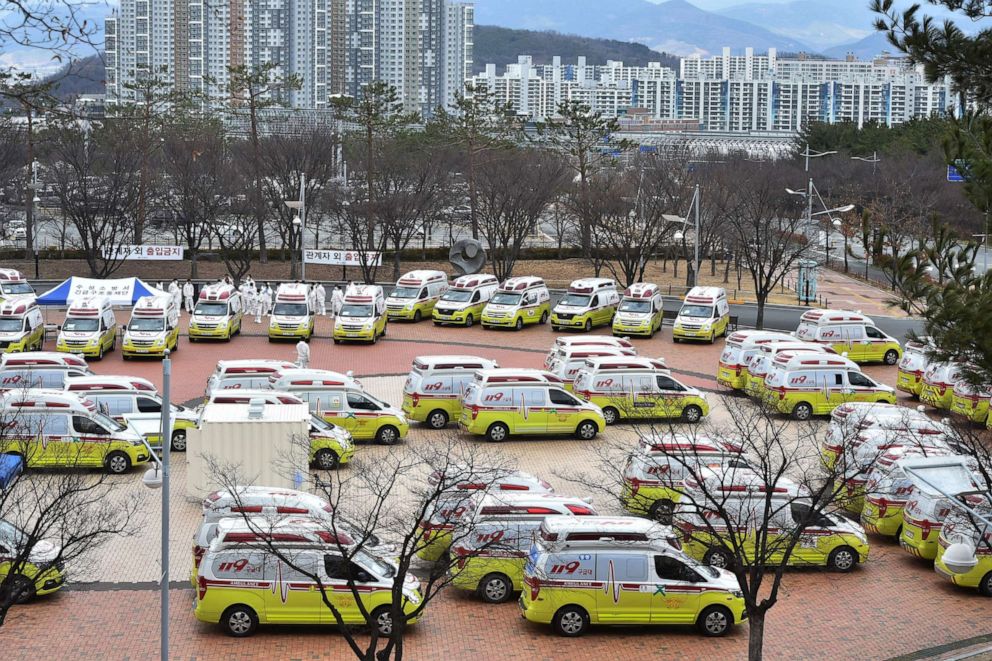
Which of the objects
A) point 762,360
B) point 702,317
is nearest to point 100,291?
point 702,317

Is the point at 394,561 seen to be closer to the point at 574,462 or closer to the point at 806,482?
the point at 806,482

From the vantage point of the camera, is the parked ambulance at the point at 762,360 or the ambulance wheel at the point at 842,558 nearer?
the ambulance wheel at the point at 842,558

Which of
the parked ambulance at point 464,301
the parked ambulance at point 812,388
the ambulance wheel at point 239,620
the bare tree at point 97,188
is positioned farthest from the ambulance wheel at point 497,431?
the bare tree at point 97,188

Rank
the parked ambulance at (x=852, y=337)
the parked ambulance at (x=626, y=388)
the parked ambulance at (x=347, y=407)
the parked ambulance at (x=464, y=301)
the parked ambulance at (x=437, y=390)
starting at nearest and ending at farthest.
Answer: the parked ambulance at (x=347, y=407) → the parked ambulance at (x=437, y=390) → the parked ambulance at (x=626, y=388) → the parked ambulance at (x=852, y=337) → the parked ambulance at (x=464, y=301)

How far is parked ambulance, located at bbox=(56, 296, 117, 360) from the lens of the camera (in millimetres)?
37531

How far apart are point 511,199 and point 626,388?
27.6 m

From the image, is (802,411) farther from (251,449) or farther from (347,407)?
(251,449)

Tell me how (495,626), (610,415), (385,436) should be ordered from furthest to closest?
(610,415), (385,436), (495,626)

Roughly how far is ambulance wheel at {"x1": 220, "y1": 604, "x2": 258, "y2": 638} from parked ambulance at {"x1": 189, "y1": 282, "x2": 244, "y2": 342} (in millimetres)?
24016

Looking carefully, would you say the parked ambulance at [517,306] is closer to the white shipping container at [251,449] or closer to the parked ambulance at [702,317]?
the parked ambulance at [702,317]

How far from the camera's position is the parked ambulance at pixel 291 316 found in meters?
41.1

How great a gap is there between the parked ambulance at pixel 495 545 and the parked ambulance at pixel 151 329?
20.4 meters

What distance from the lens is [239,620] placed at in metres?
17.5

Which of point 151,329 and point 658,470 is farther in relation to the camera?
point 151,329
